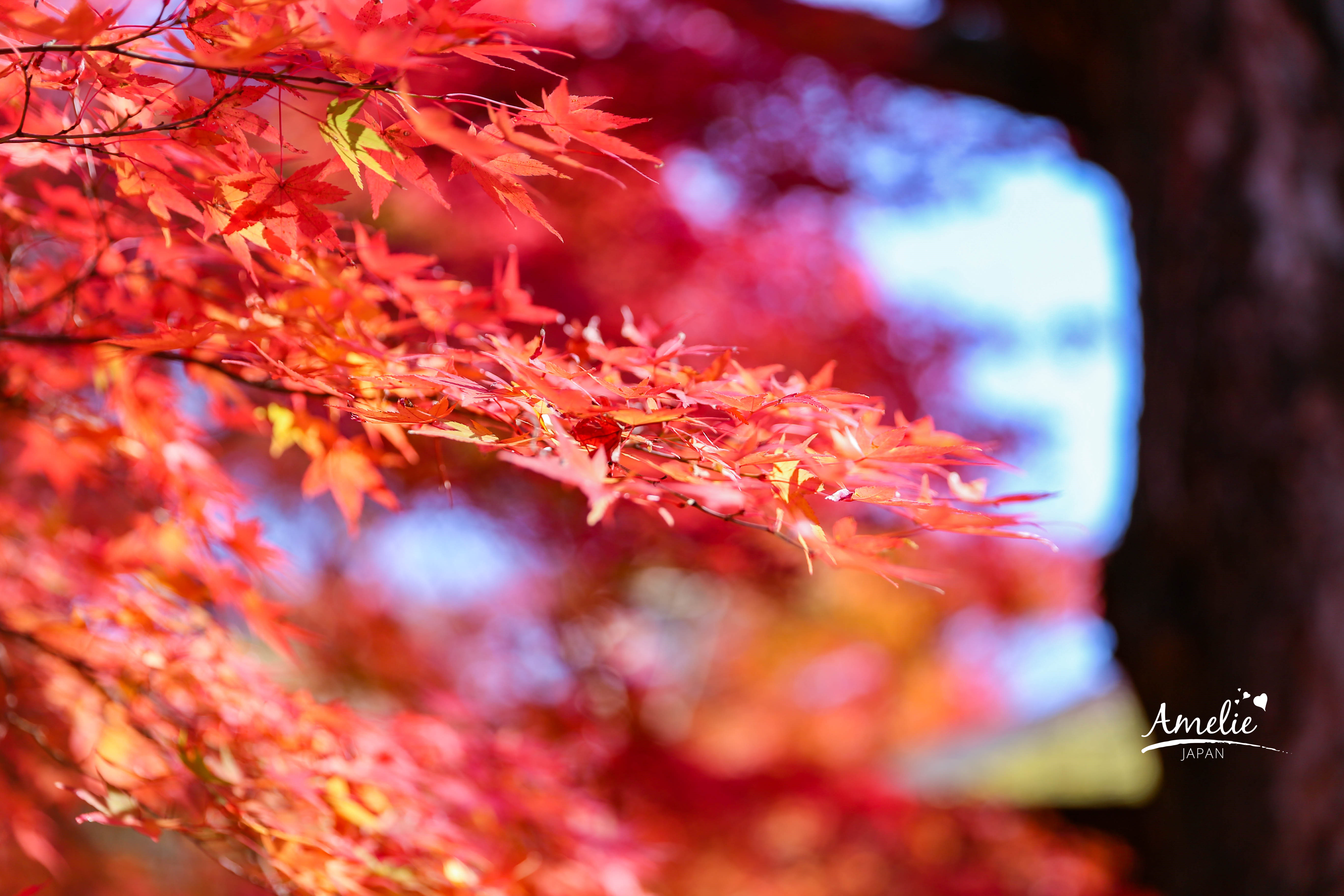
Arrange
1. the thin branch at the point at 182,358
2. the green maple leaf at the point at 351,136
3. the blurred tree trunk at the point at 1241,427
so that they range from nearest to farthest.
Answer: the green maple leaf at the point at 351,136 < the thin branch at the point at 182,358 < the blurred tree trunk at the point at 1241,427

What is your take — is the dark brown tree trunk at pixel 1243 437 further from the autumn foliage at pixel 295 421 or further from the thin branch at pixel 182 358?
the thin branch at pixel 182 358

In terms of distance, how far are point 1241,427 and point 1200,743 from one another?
0.83m

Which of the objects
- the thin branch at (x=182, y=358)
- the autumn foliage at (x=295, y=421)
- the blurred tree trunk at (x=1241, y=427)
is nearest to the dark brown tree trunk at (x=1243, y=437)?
the blurred tree trunk at (x=1241, y=427)

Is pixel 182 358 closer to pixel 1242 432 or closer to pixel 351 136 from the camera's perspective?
pixel 351 136

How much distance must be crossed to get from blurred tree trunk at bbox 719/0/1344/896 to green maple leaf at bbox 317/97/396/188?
7.63 feet

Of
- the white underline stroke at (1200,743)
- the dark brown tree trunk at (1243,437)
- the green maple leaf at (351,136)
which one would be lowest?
the white underline stroke at (1200,743)

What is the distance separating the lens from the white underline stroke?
A: 2.27 metres

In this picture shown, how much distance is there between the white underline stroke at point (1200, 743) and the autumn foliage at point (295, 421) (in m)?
1.40

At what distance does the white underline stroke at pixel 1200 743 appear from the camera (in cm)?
227

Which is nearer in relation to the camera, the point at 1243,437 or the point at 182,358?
the point at 182,358

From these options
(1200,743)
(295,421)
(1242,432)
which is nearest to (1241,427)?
(1242,432)

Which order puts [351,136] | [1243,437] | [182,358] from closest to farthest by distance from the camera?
1. [351,136]
2. [182,358]
3. [1243,437]

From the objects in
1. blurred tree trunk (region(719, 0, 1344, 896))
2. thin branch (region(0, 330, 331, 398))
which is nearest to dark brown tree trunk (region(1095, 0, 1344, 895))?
blurred tree trunk (region(719, 0, 1344, 896))

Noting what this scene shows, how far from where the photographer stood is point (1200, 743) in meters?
2.38
